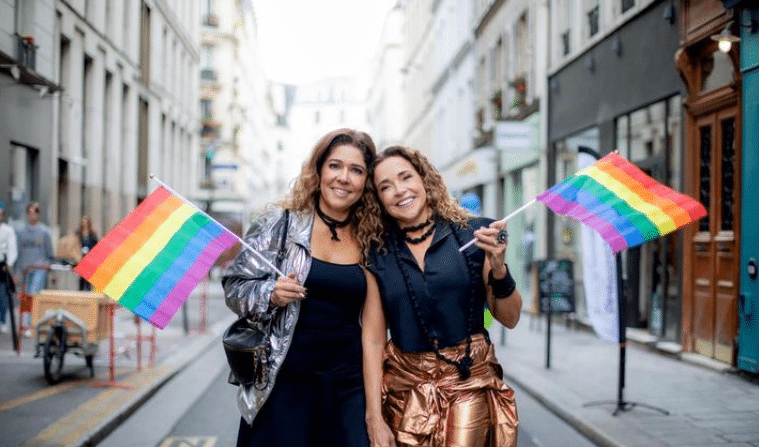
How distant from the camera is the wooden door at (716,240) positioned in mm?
10055

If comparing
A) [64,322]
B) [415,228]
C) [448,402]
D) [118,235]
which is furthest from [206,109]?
[448,402]

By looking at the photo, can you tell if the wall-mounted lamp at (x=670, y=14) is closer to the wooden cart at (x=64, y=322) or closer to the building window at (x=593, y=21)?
the building window at (x=593, y=21)

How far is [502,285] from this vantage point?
3.68m

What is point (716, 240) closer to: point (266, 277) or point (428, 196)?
point (428, 196)

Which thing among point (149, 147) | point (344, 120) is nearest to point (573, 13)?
point (149, 147)

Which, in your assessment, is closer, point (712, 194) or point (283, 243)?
point (283, 243)

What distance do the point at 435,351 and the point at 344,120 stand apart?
126315 millimetres

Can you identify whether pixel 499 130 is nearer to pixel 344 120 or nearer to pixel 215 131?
pixel 215 131

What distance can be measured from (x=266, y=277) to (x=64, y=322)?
605cm

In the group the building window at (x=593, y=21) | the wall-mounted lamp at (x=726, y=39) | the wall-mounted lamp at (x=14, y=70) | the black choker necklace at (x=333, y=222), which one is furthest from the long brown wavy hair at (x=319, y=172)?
the building window at (x=593, y=21)

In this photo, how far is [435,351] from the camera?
12.0 feet

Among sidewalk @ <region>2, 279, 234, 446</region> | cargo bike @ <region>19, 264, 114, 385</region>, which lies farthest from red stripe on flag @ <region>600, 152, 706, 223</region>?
cargo bike @ <region>19, 264, 114, 385</region>

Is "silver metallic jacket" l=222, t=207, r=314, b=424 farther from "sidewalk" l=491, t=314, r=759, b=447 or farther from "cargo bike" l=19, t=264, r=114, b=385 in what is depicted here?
"cargo bike" l=19, t=264, r=114, b=385

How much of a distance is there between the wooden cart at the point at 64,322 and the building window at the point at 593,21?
1042cm
